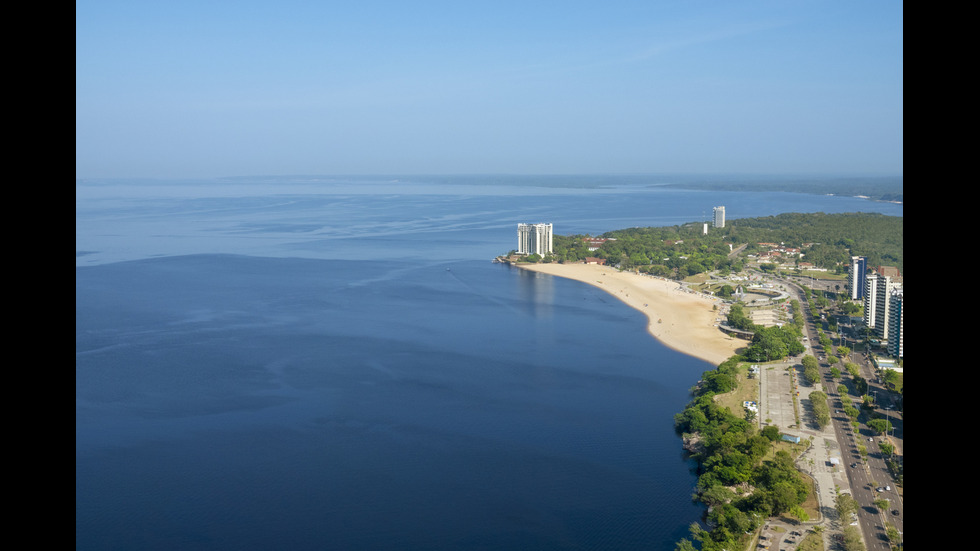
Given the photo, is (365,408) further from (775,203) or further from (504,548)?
(775,203)

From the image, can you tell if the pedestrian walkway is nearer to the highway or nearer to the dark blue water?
the highway

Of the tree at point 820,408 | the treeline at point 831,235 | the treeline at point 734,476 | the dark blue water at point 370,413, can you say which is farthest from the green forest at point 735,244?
the treeline at point 734,476

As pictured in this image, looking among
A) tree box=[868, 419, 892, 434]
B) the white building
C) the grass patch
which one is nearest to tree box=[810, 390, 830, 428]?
tree box=[868, 419, 892, 434]

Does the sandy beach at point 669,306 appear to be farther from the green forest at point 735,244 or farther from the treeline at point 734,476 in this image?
the treeline at point 734,476

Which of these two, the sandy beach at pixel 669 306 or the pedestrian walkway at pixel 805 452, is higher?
the sandy beach at pixel 669 306

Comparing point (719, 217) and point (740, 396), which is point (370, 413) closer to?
point (740, 396)
